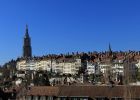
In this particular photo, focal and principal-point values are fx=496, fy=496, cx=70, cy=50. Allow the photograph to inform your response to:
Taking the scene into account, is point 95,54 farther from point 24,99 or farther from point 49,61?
point 24,99

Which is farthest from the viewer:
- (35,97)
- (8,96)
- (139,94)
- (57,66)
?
(57,66)

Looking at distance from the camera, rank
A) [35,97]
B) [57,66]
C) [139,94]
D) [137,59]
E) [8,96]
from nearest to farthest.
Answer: [139,94] → [35,97] → [8,96] → [137,59] → [57,66]

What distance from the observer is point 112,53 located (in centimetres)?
19475

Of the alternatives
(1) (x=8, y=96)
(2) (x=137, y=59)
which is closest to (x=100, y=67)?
(2) (x=137, y=59)

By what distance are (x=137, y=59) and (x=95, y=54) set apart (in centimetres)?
3147

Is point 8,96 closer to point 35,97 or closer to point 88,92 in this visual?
point 35,97

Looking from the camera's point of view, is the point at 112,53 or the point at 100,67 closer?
the point at 100,67

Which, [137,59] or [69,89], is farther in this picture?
[137,59]

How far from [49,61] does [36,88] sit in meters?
134

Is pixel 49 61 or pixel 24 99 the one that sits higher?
pixel 49 61

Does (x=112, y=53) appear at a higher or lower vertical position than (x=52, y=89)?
higher

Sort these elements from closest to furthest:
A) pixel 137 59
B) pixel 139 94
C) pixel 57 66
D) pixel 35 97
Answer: pixel 139 94, pixel 35 97, pixel 137 59, pixel 57 66

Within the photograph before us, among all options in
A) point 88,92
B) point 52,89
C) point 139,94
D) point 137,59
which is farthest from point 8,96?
point 137,59

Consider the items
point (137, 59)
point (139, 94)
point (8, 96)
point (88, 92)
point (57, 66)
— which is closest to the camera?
point (139, 94)
